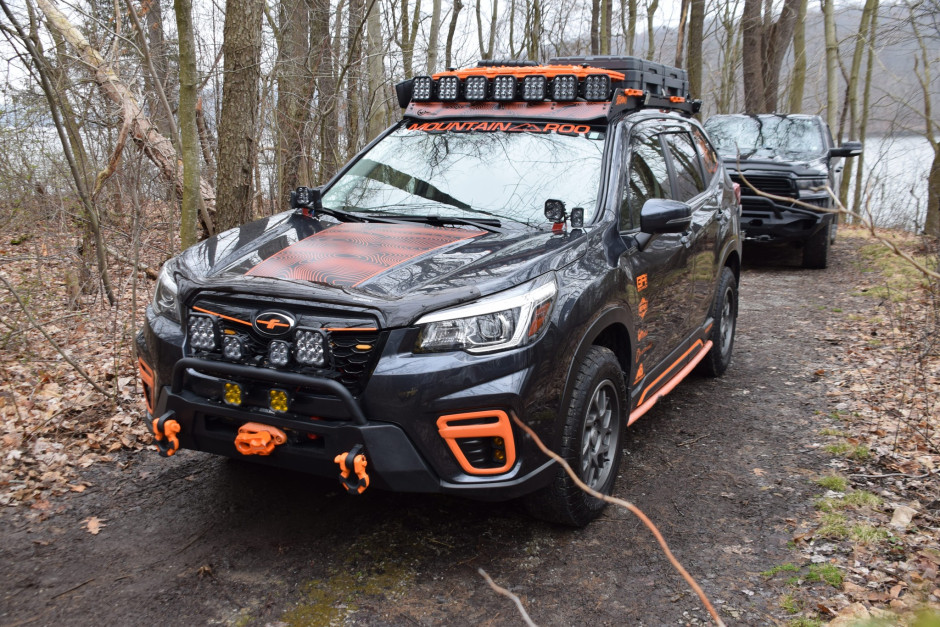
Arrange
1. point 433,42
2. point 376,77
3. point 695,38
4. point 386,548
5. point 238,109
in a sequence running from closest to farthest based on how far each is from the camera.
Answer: point 386,548
point 238,109
point 376,77
point 433,42
point 695,38

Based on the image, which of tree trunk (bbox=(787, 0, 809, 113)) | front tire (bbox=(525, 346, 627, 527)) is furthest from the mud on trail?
tree trunk (bbox=(787, 0, 809, 113))

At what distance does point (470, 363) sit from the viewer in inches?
115

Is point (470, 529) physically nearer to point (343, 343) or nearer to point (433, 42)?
point (343, 343)

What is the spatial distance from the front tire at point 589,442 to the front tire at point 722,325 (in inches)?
87.9

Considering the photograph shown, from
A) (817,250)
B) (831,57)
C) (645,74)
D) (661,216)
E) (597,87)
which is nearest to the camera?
(661,216)

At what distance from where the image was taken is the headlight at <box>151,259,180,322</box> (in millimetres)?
3451

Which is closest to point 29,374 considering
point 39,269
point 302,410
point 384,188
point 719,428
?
point 39,269

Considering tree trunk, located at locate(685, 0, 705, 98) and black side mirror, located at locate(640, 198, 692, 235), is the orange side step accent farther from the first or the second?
tree trunk, located at locate(685, 0, 705, 98)

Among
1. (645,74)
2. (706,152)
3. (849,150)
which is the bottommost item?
(706,152)

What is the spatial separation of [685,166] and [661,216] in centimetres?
155

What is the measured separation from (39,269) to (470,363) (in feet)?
16.7

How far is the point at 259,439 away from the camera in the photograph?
3.03 metres

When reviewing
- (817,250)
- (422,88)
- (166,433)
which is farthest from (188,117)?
(817,250)

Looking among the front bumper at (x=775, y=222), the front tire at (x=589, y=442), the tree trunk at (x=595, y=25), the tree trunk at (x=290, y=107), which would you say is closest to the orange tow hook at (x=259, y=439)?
the front tire at (x=589, y=442)
